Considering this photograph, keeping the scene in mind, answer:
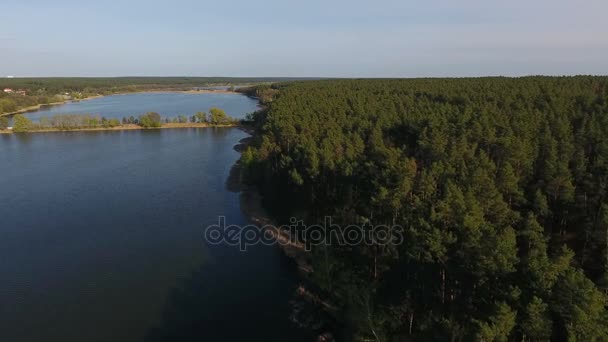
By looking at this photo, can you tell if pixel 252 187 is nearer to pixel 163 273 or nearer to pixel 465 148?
pixel 163 273

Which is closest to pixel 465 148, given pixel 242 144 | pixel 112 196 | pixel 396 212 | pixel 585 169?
pixel 585 169

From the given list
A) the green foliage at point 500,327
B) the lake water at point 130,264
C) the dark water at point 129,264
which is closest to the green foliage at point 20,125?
the dark water at point 129,264

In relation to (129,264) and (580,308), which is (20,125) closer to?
(129,264)
